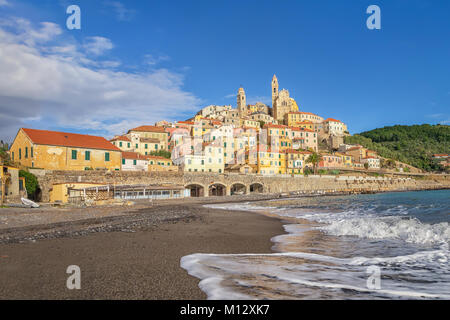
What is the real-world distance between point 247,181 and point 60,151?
33.6 meters

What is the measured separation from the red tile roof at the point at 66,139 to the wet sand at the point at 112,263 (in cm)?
3288

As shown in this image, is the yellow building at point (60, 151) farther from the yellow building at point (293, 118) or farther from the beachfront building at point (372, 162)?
the yellow building at point (293, 118)

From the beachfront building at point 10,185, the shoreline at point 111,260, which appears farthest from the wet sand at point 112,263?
the beachfront building at point 10,185

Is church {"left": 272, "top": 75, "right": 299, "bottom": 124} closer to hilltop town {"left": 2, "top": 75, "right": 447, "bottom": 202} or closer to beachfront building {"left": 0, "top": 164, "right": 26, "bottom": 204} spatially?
hilltop town {"left": 2, "top": 75, "right": 447, "bottom": 202}

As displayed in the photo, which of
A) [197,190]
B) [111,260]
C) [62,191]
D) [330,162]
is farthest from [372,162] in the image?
[111,260]

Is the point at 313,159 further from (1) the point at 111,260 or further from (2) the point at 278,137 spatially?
(1) the point at 111,260

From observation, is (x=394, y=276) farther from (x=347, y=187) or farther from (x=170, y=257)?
(x=347, y=187)

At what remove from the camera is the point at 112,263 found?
629 centimetres

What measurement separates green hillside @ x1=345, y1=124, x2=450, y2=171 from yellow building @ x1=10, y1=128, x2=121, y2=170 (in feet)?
347

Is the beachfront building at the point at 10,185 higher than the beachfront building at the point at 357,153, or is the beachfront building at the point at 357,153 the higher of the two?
the beachfront building at the point at 357,153

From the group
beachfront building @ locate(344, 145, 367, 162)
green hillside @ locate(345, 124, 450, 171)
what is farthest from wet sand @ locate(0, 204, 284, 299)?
green hillside @ locate(345, 124, 450, 171)

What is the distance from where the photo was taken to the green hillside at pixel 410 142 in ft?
388

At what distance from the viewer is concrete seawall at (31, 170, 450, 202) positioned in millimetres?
35062
